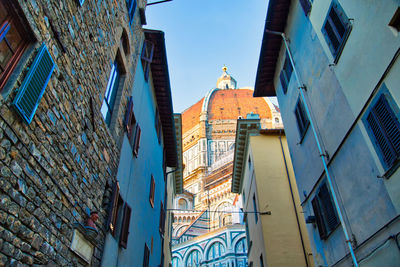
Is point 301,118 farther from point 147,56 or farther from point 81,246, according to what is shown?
point 81,246

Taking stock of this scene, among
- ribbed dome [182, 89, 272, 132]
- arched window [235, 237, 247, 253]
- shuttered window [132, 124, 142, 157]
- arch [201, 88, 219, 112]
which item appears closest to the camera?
shuttered window [132, 124, 142, 157]

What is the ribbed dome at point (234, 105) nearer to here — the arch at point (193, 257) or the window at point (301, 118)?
the arch at point (193, 257)

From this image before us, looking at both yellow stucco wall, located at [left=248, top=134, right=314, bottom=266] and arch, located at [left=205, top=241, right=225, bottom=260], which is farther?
arch, located at [left=205, top=241, right=225, bottom=260]

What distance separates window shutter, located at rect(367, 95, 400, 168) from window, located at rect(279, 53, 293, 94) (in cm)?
529

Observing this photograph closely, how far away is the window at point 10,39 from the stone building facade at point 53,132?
11 mm

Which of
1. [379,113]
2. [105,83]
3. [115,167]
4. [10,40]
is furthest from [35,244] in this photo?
[379,113]

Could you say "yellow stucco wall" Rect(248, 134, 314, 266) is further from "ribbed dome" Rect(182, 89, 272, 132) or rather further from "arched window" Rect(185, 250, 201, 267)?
"ribbed dome" Rect(182, 89, 272, 132)

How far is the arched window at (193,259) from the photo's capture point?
3416 cm

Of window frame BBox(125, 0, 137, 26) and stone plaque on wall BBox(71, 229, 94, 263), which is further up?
window frame BBox(125, 0, 137, 26)

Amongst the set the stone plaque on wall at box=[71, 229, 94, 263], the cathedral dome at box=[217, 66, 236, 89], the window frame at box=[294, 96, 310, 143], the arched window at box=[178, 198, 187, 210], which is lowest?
the stone plaque on wall at box=[71, 229, 94, 263]

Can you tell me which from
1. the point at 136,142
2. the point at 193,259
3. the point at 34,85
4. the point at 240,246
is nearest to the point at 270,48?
the point at 136,142

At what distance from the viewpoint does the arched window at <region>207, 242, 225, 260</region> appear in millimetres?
33006

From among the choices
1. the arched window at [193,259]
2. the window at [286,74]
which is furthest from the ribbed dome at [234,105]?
the window at [286,74]

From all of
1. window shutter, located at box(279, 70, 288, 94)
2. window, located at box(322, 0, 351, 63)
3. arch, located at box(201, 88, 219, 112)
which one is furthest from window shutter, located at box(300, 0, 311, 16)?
arch, located at box(201, 88, 219, 112)
